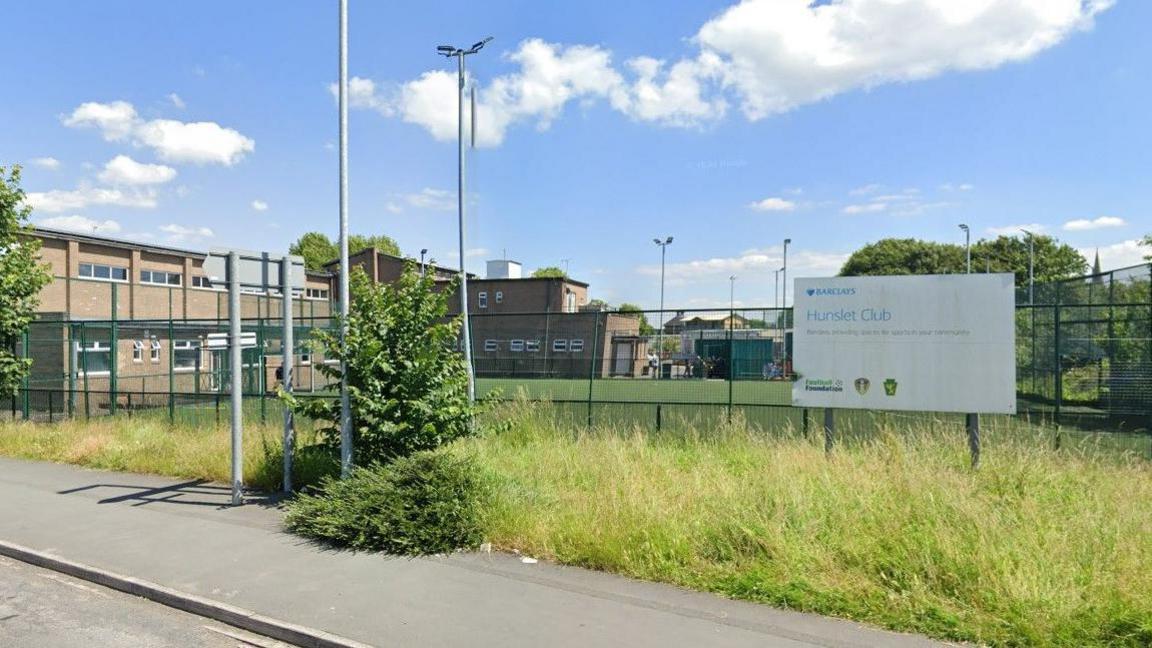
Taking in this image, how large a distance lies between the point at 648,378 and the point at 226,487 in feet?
29.1

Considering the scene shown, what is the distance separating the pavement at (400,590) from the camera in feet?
15.3

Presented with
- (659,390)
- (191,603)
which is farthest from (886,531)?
(659,390)

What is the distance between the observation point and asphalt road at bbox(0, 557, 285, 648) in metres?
4.91

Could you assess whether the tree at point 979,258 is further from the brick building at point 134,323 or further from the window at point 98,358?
the window at point 98,358

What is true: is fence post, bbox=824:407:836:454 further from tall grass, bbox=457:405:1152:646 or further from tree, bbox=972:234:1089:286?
tree, bbox=972:234:1089:286

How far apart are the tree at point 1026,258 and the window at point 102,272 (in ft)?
229

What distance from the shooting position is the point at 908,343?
855 centimetres

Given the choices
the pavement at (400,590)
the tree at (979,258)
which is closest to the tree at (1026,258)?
the tree at (979,258)

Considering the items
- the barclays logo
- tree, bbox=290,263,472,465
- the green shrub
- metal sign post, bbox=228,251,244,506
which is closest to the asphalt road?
the green shrub

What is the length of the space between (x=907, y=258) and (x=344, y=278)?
75.5 m

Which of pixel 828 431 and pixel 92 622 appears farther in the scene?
pixel 828 431

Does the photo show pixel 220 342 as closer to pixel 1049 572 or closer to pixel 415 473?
pixel 415 473

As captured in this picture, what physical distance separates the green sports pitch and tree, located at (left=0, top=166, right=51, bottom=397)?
1042cm

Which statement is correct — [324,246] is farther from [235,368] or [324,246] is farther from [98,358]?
[235,368]
